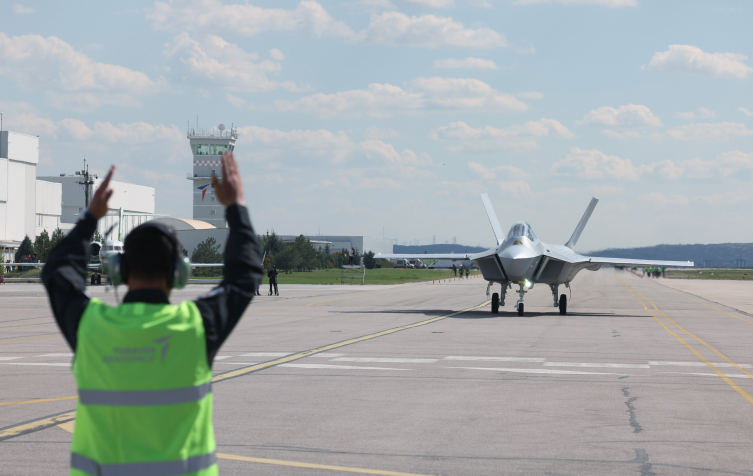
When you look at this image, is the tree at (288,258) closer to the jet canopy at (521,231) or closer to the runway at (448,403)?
the jet canopy at (521,231)

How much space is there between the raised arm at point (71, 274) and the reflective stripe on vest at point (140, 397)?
10.9 inches

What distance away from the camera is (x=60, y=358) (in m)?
15.2

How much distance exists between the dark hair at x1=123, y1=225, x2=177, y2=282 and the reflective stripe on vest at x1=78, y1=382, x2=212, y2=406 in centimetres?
48

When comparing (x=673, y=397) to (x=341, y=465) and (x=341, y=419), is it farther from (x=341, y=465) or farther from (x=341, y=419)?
(x=341, y=465)

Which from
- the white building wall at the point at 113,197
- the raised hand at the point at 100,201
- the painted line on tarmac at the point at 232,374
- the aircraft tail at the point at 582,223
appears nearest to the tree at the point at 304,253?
the white building wall at the point at 113,197

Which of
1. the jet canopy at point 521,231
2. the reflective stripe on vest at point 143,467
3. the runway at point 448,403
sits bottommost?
the runway at point 448,403

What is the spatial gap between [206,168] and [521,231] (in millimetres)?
134243

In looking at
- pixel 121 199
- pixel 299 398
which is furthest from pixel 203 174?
pixel 299 398

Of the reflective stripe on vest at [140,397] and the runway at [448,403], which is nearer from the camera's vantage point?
the reflective stripe on vest at [140,397]

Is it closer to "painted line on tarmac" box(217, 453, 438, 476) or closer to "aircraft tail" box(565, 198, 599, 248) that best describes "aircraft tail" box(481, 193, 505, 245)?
"aircraft tail" box(565, 198, 599, 248)

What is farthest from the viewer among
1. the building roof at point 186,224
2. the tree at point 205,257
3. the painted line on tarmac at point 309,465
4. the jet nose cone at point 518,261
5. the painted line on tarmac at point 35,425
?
the building roof at point 186,224

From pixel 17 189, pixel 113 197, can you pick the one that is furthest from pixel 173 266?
pixel 113 197

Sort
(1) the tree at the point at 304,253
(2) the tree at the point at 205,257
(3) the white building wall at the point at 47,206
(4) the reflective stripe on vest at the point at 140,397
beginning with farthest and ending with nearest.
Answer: (1) the tree at the point at 304,253, (3) the white building wall at the point at 47,206, (2) the tree at the point at 205,257, (4) the reflective stripe on vest at the point at 140,397

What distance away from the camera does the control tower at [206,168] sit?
154125 mm
